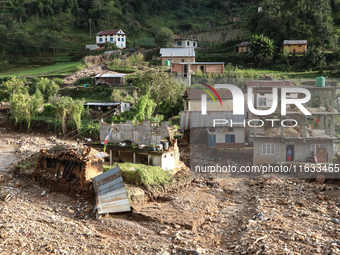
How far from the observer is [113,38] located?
2376 inches

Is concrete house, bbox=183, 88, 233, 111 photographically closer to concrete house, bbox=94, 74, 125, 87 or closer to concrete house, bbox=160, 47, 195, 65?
concrete house, bbox=94, 74, 125, 87

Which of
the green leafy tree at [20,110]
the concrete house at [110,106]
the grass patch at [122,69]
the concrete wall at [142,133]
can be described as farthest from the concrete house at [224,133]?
the grass patch at [122,69]

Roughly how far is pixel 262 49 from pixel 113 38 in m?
26.4

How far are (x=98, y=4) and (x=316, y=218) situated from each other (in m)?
68.9

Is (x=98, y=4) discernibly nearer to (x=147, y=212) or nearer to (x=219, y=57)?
(x=219, y=57)

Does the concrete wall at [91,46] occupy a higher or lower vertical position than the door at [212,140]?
higher

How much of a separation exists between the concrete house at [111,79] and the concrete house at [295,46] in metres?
23.7

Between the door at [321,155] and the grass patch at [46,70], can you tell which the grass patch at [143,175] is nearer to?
the door at [321,155]

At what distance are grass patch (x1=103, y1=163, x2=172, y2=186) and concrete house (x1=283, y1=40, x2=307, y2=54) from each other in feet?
121

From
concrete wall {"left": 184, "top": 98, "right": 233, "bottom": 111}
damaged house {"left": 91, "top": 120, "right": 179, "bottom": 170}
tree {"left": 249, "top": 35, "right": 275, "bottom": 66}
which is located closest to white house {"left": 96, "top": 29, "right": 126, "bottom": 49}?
tree {"left": 249, "top": 35, "right": 275, "bottom": 66}

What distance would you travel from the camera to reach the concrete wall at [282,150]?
21.6 metres

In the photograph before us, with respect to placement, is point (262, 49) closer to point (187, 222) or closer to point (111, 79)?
point (111, 79)

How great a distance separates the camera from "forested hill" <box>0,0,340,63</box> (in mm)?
52781

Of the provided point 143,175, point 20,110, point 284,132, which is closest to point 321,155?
point 284,132
